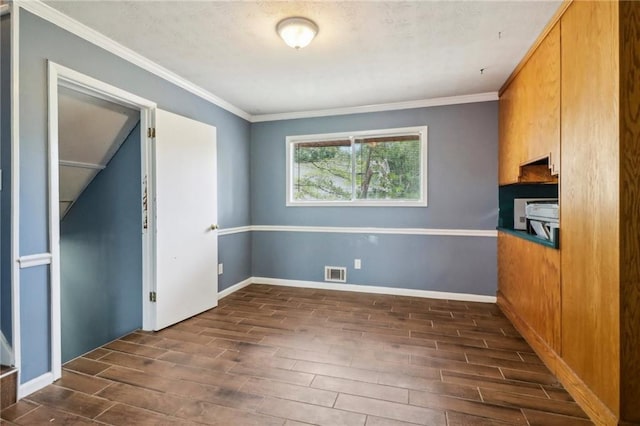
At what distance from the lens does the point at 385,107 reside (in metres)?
3.83

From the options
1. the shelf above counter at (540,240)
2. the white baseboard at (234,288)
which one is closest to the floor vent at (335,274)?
the white baseboard at (234,288)

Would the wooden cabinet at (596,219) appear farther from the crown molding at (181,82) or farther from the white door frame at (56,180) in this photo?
the white door frame at (56,180)

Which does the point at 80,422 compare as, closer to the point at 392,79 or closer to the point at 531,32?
the point at 392,79

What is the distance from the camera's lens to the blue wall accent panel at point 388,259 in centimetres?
357

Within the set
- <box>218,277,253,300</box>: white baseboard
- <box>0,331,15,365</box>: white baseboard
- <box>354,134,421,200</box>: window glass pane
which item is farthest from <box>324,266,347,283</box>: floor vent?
<box>0,331,15,365</box>: white baseboard

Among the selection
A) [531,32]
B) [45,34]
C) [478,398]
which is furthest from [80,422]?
[531,32]

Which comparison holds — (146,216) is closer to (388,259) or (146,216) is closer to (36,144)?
(36,144)

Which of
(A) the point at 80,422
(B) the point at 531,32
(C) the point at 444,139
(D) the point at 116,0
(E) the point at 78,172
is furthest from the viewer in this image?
(C) the point at 444,139

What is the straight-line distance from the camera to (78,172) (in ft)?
9.93

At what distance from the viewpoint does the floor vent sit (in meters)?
4.06

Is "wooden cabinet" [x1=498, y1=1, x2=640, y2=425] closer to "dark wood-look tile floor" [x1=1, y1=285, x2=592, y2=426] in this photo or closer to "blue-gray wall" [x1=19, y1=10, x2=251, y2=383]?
"dark wood-look tile floor" [x1=1, y1=285, x2=592, y2=426]

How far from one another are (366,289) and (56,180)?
3325 millimetres

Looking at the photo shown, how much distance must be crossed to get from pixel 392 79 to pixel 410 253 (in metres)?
2.05

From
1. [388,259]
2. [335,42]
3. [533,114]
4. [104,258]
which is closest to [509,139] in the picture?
[533,114]
